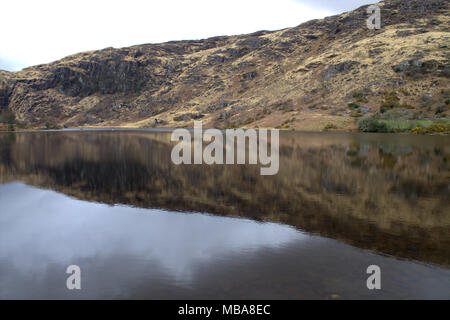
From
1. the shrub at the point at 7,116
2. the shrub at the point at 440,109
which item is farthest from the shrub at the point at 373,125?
the shrub at the point at 7,116

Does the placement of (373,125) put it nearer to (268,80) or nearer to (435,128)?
(435,128)

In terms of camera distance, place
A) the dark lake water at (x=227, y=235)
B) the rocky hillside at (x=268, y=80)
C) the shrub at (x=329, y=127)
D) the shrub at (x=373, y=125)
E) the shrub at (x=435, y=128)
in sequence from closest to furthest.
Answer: the dark lake water at (x=227, y=235) → the shrub at (x=435, y=128) → the shrub at (x=373, y=125) → the shrub at (x=329, y=127) → the rocky hillside at (x=268, y=80)

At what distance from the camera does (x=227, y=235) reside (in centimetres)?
1045

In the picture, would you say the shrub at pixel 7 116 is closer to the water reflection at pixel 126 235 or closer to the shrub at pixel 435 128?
the shrub at pixel 435 128

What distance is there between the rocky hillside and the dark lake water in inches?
2624

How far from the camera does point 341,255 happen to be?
8.66 meters

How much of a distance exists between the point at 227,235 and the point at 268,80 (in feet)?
398

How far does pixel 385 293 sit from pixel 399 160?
23.9 m

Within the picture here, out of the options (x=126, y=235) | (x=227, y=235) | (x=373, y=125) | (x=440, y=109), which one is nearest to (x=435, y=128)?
(x=440, y=109)

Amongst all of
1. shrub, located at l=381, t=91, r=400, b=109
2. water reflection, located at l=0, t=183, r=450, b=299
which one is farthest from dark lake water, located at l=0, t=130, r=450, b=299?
shrub, located at l=381, t=91, r=400, b=109

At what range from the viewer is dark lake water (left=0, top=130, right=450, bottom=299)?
23.6 ft

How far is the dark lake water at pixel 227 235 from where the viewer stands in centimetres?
720

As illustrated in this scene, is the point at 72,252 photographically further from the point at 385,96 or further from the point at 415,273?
the point at 385,96

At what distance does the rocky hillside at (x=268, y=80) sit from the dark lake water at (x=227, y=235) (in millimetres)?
66642
